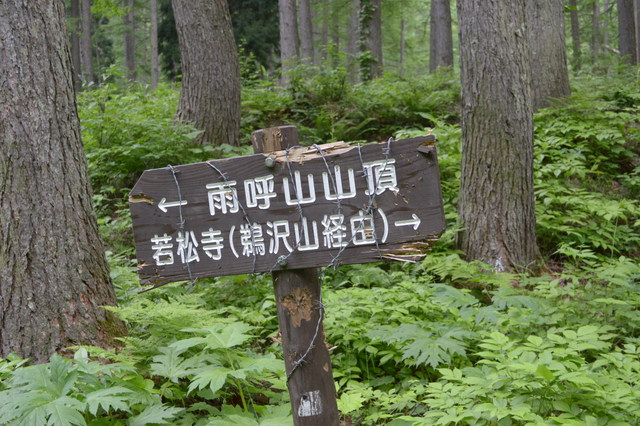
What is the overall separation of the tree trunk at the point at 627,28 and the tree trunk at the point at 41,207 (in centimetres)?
1635

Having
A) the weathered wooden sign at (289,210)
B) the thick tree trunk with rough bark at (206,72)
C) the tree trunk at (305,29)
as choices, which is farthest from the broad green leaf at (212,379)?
the tree trunk at (305,29)

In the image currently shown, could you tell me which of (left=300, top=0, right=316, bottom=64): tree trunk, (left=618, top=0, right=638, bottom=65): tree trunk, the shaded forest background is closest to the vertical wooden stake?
the shaded forest background

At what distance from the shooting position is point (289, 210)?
247 cm

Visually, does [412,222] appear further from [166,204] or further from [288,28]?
[288,28]

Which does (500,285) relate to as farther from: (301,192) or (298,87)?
(298,87)

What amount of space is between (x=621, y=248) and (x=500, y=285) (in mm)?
2236

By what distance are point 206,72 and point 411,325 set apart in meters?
5.97

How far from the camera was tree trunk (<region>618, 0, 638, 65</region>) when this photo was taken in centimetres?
1555

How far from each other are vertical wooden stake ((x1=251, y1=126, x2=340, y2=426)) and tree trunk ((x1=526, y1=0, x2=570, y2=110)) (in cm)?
715

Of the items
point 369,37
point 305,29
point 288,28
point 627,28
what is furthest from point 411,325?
point 627,28

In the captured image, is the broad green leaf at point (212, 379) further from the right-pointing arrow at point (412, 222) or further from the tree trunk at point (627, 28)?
the tree trunk at point (627, 28)

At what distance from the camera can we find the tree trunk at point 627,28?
51.0ft

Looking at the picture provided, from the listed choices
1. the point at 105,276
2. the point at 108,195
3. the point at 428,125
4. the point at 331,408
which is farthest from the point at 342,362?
the point at 428,125

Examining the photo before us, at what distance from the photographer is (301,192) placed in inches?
96.5
